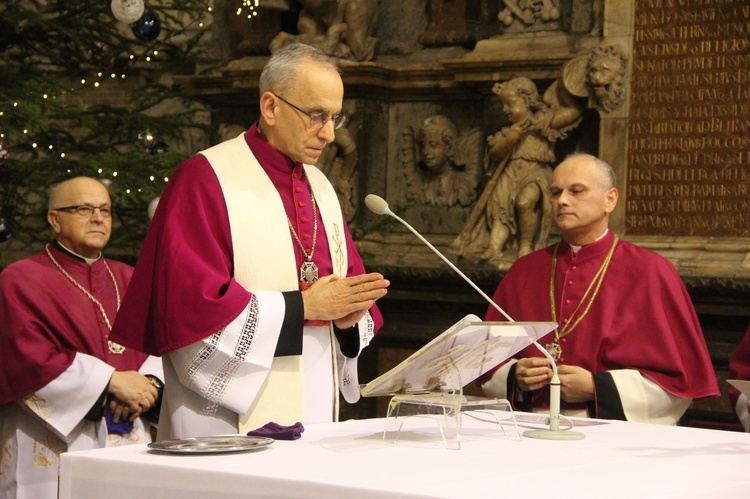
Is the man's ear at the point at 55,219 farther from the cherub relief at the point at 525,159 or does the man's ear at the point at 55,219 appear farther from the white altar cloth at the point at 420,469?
the cherub relief at the point at 525,159

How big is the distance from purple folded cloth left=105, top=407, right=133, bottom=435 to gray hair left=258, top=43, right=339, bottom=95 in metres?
1.74

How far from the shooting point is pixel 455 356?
361 centimetres

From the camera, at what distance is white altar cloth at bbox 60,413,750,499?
296cm

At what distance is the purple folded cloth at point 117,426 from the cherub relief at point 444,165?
350cm

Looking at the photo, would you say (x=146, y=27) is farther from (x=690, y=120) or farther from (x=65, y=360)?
(x=690, y=120)

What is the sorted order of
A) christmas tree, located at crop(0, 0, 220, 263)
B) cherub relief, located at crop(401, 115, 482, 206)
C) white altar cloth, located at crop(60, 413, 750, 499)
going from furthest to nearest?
cherub relief, located at crop(401, 115, 482, 206) < christmas tree, located at crop(0, 0, 220, 263) < white altar cloth, located at crop(60, 413, 750, 499)

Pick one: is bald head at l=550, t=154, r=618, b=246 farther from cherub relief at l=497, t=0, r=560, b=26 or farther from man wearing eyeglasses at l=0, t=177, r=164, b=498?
cherub relief at l=497, t=0, r=560, b=26

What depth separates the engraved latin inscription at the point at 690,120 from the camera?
23.9ft

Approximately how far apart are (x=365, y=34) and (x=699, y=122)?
2436mm

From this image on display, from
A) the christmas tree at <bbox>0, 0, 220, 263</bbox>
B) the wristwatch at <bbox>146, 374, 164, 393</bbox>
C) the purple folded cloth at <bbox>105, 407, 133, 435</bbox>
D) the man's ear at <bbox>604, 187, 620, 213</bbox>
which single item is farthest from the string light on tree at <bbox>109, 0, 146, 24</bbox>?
the man's ear at <bbox>604, 187, 620, 213</bbox>

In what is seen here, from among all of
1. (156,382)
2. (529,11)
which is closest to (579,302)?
(156,382)

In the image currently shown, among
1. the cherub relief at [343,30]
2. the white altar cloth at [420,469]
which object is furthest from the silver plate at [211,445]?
the cherub relief at [343,30]

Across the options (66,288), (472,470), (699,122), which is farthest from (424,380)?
(699,122)

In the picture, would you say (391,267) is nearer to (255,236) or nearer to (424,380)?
(255,236)
